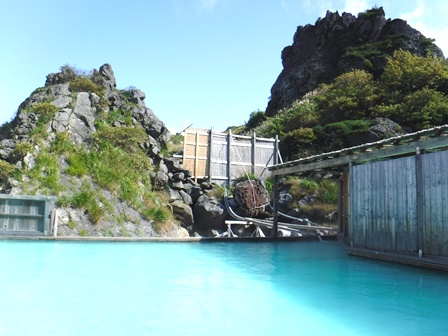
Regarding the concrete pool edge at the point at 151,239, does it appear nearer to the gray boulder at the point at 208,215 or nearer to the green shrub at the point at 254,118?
the gray boulder at the point at 208,215

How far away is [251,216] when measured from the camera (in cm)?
1551

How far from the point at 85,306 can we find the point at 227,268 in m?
2.88

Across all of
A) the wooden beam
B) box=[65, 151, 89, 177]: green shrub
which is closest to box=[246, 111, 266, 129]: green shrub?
box=[65, 151, 89, 177]: green shrub

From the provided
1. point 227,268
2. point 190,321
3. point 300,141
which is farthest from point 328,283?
point 300,141

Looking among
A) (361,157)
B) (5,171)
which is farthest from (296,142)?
(5,171)

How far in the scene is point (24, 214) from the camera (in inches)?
370

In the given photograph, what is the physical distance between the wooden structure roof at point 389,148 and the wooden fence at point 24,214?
6592 millimetres

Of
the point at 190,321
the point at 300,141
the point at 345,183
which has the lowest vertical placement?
the point at 190,321

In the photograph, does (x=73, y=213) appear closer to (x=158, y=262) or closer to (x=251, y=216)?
(x=158, y=262)

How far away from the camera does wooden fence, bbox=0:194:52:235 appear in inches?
365

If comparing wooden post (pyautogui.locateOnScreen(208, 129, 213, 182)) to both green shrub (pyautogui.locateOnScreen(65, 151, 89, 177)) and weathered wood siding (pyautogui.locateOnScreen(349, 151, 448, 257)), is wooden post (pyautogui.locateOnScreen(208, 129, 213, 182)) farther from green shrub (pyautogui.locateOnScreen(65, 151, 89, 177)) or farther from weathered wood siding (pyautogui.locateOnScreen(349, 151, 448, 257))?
weathered wood siding (pyautogui.locateOnScreen(349, 151, 448, 257))

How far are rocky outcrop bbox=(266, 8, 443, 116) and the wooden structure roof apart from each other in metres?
22.2

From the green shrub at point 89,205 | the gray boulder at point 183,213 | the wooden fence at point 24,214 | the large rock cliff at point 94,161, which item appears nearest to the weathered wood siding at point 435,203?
the wooden fence at point 24,214

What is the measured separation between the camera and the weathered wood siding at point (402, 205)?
5.80 m
